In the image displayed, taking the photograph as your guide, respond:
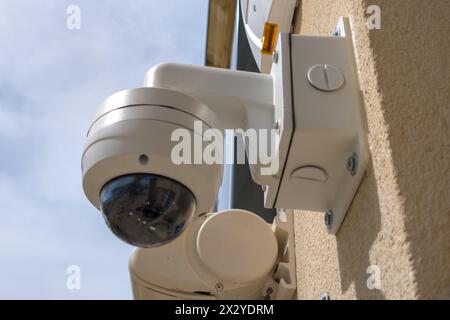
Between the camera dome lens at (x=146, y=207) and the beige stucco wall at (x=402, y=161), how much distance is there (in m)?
0.14

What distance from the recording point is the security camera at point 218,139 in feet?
1.35

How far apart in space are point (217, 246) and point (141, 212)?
0.79ft

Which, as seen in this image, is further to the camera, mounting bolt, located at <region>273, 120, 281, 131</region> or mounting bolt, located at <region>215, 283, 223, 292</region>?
mounting bolt, located at <region>215, 283, 223, 292</region>

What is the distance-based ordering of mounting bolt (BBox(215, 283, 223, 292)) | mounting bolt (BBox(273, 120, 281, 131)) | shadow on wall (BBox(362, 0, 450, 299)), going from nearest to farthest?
shadow on wall (BBox(362, 0, 450, 299)) → mounting bolt (BBox(273, 120, 281, 131)) → mounting bolt (BBox(215, 283, 223, 292))

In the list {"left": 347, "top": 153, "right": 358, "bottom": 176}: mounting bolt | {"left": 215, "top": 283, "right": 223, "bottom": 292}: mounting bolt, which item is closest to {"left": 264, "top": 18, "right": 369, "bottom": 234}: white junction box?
{"left": 347, "top": 153, "right": 358, "bottom": 176}: mounting bolt

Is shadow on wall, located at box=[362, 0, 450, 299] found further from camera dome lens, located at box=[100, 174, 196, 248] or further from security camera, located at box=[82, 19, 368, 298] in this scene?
camera dome lens, located at box=[100, 174, 196, 248]

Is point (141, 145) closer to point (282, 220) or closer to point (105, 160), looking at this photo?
point (105, 160)

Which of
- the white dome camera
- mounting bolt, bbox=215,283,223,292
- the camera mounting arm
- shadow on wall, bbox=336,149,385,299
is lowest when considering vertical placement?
mounting bolt, bbox=215,283,223,292

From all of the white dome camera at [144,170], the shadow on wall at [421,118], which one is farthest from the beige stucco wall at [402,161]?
Result: the white dome camera at [144,170]

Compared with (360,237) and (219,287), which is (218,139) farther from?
(219,287)

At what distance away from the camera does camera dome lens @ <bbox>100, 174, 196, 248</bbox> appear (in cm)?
41

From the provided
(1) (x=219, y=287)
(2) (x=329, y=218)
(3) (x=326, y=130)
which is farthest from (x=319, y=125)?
(1) (x=219, y=287)

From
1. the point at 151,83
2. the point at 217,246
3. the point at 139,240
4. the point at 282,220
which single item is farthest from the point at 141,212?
the point at 282,220

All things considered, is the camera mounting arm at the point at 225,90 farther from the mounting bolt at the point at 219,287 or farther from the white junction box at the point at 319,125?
the mounting bolt at the point at 219,287
